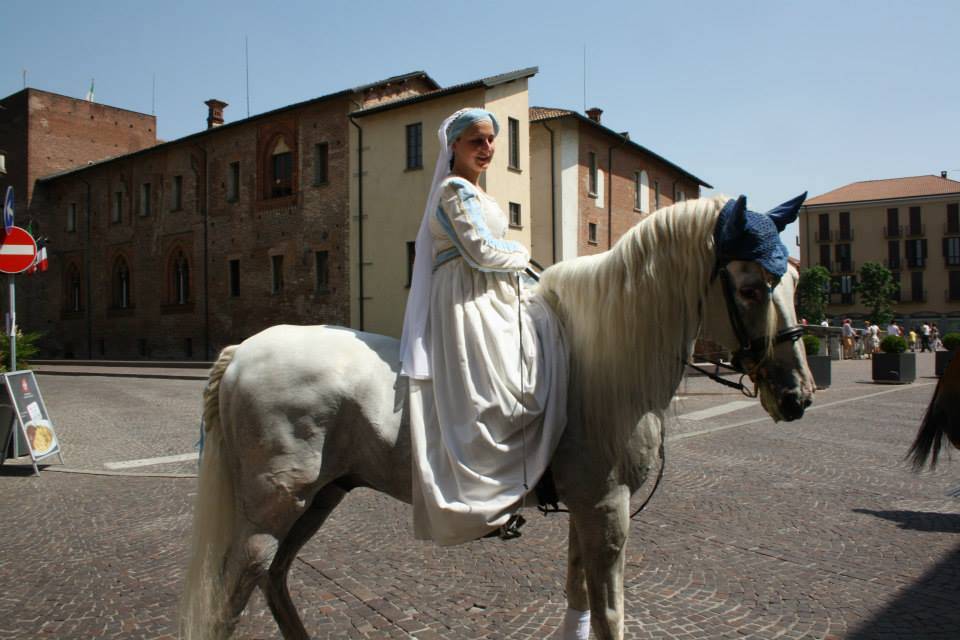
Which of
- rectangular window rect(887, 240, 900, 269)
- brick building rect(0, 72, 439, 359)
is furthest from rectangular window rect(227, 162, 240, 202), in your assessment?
rectangular window rect(887, 240, 900, 269)

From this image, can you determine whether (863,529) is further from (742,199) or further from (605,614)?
(742,199)

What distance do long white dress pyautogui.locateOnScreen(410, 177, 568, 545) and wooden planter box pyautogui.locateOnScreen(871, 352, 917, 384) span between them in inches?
756

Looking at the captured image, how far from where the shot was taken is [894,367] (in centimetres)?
1834

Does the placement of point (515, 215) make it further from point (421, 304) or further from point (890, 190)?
point (890, 190)

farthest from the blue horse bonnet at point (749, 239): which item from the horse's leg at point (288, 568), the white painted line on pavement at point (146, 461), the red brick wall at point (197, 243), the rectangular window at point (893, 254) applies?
the rectangular window at point (893, 254)

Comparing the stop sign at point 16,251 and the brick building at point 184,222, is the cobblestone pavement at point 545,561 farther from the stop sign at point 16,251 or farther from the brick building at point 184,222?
the brick building at point 184,222

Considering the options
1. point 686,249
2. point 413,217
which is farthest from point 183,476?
point 413,217

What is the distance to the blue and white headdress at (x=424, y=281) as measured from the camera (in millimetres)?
2598

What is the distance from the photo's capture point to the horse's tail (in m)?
2.64

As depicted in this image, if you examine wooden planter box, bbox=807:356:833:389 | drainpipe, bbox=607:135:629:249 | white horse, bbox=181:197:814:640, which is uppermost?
drainpipe, bbox=607:135:629:249

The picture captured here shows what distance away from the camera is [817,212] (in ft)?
224

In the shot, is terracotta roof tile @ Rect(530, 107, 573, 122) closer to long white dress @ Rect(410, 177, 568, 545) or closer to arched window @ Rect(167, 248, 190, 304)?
arched window @ Rect(167, 248, 190, 304)

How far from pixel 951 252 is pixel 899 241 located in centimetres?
438

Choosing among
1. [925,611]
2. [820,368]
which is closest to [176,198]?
[820,368]
